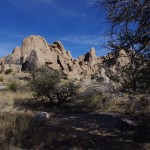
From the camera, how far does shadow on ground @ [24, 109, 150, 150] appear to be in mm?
8648

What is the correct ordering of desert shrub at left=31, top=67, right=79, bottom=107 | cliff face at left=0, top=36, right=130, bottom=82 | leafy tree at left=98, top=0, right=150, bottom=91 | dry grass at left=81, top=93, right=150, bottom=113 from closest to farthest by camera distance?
leafy tree at left=98, top=0, right=150, bottom=91 → dry grass at left=81, top=93, right=150, bottom=113 → desert shrub at left=31, top=67, right=79, bottom=107 → cliff face at left=0, top=36, right=130, bottom=82

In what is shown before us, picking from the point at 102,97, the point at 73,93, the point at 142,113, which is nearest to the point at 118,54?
the point at 142,113

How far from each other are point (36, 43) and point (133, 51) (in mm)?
51151

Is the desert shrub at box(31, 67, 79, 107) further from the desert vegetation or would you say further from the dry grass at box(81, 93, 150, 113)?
the dry grass at box(81, 93, 150, 113)

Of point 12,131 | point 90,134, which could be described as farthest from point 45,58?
point 90,134

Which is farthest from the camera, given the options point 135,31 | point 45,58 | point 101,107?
Answer: point 45,58

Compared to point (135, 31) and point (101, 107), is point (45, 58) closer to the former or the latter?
point (101, 107)

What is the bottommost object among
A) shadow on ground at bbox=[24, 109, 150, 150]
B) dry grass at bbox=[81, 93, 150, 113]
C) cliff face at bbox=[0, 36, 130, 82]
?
shadow on ground at bbox=[24, 109, 150, 150]

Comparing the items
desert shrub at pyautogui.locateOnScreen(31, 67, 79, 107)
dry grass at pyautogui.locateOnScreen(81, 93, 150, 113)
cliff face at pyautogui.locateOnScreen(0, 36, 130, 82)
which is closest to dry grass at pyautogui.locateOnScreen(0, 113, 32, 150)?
dry grass at pyautogui.locateOnScreen(81, 93, 150, 113)

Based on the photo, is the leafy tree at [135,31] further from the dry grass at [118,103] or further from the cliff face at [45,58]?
the cliff face at [45,58]

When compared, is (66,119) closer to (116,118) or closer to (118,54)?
(116,118)

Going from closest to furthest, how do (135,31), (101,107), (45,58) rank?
(135,31)
(101,107)
(45,58)

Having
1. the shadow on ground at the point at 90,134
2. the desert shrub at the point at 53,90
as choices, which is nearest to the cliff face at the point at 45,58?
the desert shrub at the point at 53,90

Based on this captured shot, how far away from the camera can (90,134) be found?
9508 mm
